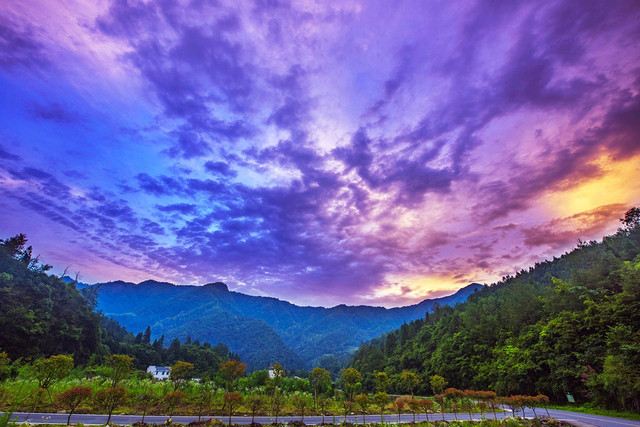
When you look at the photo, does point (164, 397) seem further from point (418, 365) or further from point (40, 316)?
point (418, 365)

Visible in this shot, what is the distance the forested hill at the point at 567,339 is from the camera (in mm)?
27500

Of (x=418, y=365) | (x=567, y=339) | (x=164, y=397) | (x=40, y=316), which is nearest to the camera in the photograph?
(x=164, y=397)

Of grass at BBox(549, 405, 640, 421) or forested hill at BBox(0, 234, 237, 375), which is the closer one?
grass at BBox(549, 405, 640, 421)

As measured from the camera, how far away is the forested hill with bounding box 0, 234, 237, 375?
49344 millimetres

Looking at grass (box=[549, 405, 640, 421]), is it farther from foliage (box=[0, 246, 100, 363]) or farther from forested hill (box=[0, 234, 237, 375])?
foliage (box=[0, 246, 100, 363])

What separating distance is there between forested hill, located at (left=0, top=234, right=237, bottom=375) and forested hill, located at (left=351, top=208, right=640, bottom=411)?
172ft

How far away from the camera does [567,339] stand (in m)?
33.9

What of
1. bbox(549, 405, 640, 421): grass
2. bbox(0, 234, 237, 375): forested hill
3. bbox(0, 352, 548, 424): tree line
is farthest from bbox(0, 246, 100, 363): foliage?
bbox(549, 405, 640, 421): grass

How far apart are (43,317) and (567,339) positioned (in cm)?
8675

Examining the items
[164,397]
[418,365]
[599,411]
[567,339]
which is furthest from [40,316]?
[567,339]

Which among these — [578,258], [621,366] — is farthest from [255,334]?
[621,366]

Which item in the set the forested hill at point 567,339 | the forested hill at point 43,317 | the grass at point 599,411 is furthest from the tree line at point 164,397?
the forested hill at point 43,317

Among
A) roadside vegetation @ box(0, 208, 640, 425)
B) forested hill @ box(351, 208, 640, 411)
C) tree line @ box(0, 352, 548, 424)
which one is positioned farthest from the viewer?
forested hill @ box(351, 208, 640, 411)

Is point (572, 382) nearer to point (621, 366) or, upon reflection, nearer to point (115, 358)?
point (621, 366)
